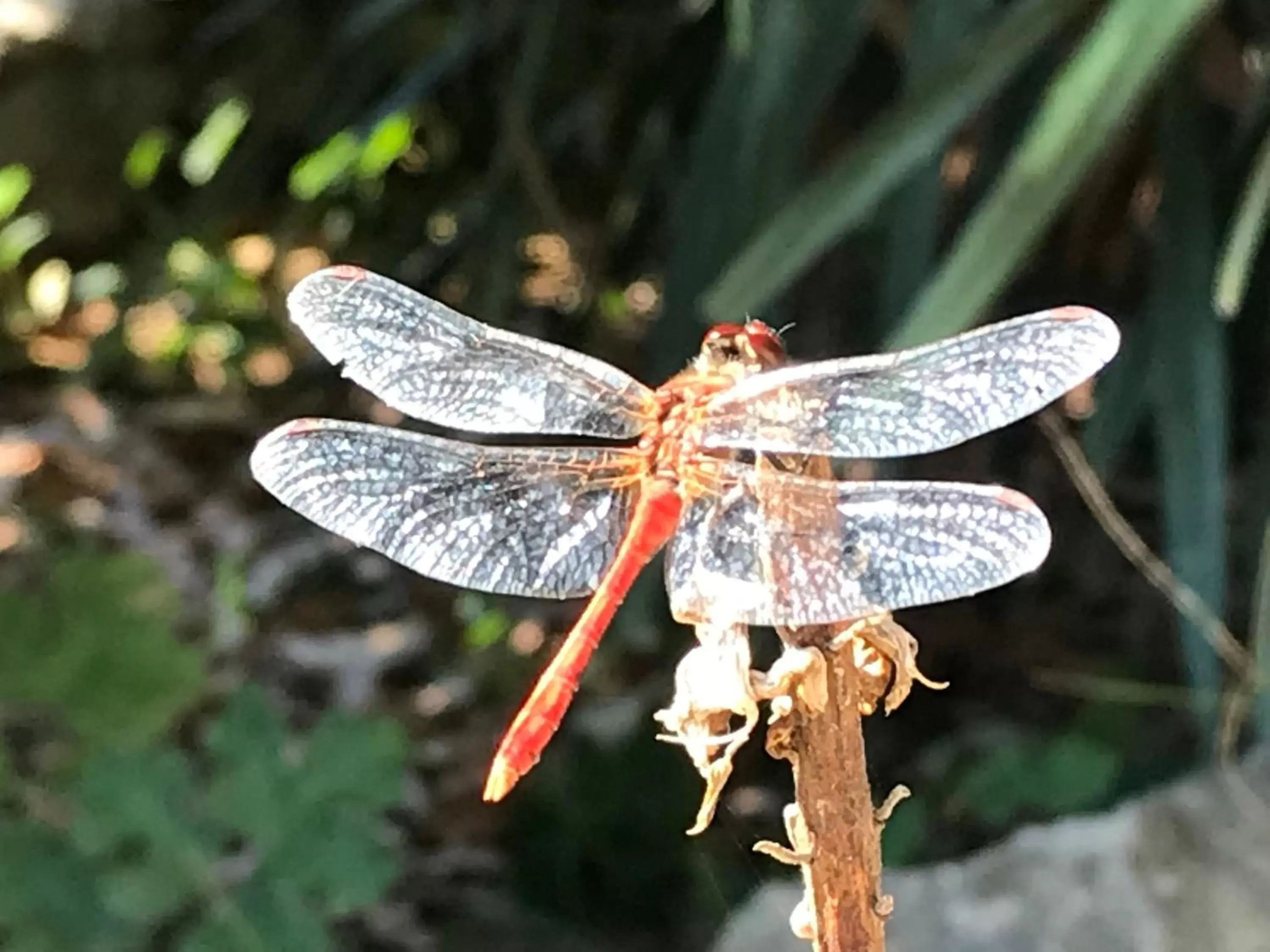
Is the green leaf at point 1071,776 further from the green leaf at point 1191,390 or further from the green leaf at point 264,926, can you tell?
the green leaf at point 264,926

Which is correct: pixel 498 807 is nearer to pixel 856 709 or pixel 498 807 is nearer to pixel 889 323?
pixel 889 323

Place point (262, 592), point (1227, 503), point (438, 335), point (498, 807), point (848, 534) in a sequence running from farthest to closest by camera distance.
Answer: point (262, 592) < point (498, 807) < point (1227, 503) < point (438, 335) < point (848, 534)

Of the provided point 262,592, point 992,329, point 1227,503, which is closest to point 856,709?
point 992,329

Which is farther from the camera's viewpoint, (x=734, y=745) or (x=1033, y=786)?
(x=1033, y=786)

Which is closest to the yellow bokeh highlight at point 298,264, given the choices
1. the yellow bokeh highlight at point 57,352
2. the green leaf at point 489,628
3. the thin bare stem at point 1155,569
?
the yellow bokeh highlight at point 57,352

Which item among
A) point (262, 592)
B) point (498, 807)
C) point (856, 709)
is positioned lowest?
point (498, 807)

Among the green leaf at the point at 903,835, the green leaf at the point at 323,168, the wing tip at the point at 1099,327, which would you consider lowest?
the green leaf at the point at 903,835
